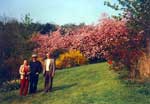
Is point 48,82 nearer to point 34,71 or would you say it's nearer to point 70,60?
point 34,71

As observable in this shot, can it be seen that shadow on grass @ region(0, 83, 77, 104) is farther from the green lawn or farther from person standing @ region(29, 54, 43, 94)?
person standing @ region(29, 54, 43, 94)

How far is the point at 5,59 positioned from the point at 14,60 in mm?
670

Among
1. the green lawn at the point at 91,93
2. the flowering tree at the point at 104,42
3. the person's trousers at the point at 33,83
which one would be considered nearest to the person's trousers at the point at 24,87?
the person's trousers at the point at 33,83

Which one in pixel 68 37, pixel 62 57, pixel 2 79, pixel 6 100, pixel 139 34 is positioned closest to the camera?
pixel 6 100

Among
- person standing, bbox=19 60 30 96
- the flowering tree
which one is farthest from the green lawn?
the flowering tree

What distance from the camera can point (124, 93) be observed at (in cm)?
2078

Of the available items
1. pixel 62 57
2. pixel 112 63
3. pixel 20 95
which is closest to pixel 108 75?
pixel 112 63

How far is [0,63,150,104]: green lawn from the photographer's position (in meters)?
19.8

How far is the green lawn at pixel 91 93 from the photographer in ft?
65.1

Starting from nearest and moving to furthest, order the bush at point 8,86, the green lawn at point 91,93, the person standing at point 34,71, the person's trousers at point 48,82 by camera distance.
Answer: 1. the green lawn at point 91,93
2. the person's trousers at point 48,82
3. the person standing at point 34,71
4. the bush at point 8,86

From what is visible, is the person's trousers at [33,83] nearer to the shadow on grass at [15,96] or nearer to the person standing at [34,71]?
the person standing at [34,71]

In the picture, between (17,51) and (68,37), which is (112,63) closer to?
(17,51)

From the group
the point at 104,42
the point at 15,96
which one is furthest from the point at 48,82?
the point at 104,42

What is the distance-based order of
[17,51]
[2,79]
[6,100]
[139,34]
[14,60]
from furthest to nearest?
[17,51], [14,60], [2,79], [139,34], [6,100]
